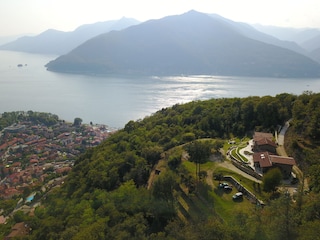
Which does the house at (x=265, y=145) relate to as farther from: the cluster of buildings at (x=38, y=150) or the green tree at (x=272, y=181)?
the cluster of buildings at (x=38, y=150)

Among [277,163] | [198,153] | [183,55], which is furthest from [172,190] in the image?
[183,55]

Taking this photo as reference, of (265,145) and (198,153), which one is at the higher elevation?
(265,145)

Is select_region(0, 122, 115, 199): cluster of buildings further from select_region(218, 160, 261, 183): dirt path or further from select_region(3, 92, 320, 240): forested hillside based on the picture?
select_region(218, 160, 261, 183): dirt path

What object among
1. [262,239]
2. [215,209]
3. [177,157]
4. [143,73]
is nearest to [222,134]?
[177,157]

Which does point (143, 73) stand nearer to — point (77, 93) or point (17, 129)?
point (77, 93)

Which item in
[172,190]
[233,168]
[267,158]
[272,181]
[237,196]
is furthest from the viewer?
[233,168]

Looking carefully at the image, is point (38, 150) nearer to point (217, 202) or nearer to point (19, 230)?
point (19, 230)

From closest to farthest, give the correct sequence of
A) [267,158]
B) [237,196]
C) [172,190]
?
[237,196] < [172,190] < [267,158]
